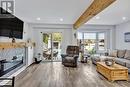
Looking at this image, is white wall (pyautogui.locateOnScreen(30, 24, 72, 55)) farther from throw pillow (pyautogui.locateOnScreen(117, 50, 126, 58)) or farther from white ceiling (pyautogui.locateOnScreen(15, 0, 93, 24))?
white ceiling (pyautogui.locateOnScreen(15, 0, 93, 24))

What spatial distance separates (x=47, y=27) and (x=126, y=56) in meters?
4.93

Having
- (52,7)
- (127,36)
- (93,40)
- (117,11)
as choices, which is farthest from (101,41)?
(52,7)

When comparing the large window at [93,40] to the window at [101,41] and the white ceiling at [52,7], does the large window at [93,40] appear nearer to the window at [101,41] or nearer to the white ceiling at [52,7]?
the window at [101,41]

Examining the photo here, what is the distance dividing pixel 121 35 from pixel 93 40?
191 cm

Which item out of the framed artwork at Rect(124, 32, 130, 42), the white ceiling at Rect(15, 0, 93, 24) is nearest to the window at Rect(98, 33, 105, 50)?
the framed artwork at Rect(124, 32, 130, 42)

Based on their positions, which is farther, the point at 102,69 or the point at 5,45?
the point at 102,69

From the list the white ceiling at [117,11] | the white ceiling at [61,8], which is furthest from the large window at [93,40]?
the white ceiling at [61,8]

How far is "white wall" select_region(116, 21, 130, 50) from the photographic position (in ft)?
27.3

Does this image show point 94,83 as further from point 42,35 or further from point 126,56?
point 42,35

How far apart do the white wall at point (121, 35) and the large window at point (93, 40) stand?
104cm

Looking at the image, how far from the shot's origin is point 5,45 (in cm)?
433

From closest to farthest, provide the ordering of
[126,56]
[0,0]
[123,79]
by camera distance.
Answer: [0,0], [123,79], [126,56]

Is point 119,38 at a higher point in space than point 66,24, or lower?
lower

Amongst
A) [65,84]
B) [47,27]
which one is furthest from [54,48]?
[65,84]
